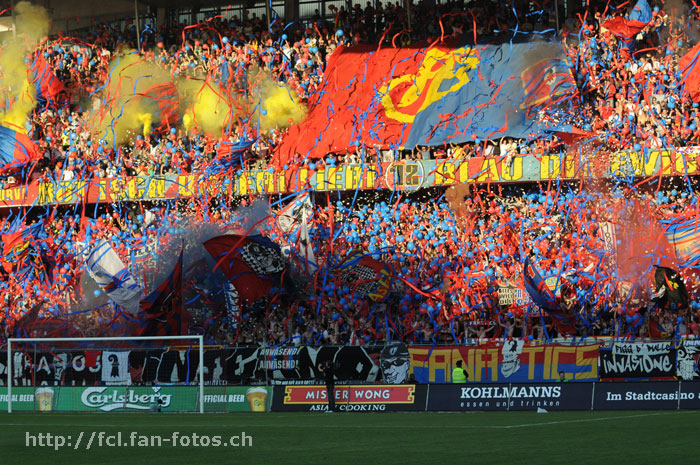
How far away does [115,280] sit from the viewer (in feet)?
74.2

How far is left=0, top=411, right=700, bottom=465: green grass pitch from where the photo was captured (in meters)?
8.60

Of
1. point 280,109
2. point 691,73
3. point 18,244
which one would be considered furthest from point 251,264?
point 691,73

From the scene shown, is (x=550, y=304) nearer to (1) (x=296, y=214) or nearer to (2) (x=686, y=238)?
(2) (x=686, y=238)

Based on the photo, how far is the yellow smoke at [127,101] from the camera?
26.9 meters

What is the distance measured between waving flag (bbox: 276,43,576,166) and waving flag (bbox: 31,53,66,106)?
7.17 metres

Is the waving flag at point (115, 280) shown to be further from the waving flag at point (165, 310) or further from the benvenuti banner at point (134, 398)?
the benvenuti banner at point (134, 398)

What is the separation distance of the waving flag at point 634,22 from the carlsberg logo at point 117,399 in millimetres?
12348

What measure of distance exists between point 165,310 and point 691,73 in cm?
1189

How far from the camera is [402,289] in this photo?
2161 centimetres

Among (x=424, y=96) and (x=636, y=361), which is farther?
(x=424, y=96)

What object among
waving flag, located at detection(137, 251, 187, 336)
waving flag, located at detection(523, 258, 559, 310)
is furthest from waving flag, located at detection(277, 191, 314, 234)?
waving flag, located at detection(523, 258, 559, 310)

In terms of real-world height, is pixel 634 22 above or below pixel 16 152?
above

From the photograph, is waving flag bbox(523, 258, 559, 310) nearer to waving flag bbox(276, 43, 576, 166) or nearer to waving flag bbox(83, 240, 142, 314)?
waving flag bbox(276, 43, 576, 166)

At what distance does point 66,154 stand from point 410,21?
9.64 m
